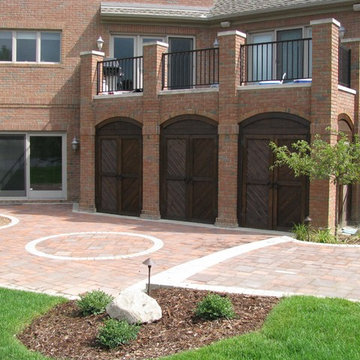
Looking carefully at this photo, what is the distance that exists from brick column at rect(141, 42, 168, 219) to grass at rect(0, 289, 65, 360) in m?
7.85

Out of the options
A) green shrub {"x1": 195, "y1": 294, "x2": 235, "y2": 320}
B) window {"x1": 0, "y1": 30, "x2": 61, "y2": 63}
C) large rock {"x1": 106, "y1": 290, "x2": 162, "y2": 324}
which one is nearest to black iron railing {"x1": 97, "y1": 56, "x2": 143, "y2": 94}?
window {"x1": 0, "y1": 30, "x2": 61, "y2": 63}

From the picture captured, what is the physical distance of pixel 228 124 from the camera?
13164mm

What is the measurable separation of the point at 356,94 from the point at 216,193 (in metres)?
4.45

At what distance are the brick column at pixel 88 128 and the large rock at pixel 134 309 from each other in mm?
10577

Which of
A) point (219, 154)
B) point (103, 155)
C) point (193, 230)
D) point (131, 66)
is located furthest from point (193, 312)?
point (131, 66)

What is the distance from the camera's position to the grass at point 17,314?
4.96m

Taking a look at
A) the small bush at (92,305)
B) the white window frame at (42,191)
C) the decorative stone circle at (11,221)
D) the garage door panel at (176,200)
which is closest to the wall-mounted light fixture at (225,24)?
the garage door panel at (176,200)

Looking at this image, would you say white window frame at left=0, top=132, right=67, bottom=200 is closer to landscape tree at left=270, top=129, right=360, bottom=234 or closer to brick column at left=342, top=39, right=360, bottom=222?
landscape tree at left=270, top=129, right=360, bottom=234

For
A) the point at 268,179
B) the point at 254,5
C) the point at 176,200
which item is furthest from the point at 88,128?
the point at 254,5

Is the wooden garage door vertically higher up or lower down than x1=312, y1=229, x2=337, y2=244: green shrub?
higher up

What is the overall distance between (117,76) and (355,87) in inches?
286

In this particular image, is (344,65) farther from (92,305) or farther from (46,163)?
(46,163)

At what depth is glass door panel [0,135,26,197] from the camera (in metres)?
18.4

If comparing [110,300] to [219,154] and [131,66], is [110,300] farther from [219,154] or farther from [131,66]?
[131,66]
